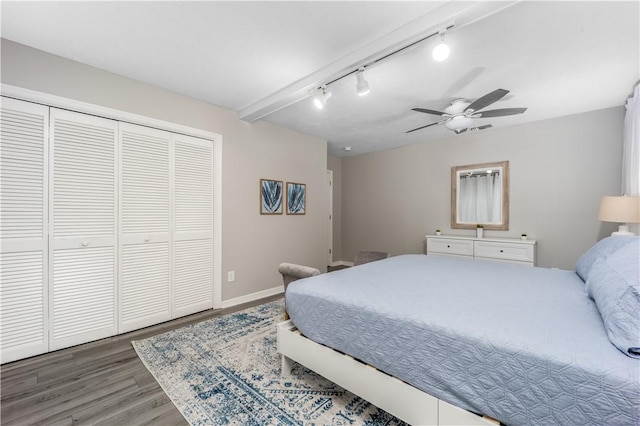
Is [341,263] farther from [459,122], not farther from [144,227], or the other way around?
[144,227]

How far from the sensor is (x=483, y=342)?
1116mm

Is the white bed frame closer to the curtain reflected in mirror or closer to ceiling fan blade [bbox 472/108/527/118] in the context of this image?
ceiling fan blade [bbox 472/108/527/118]

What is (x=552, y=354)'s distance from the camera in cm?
99

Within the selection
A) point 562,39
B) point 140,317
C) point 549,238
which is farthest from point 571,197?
point 140,317

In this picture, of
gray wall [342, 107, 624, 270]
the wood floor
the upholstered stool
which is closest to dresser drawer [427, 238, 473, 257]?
gray wall [342, 107, 624, 270]

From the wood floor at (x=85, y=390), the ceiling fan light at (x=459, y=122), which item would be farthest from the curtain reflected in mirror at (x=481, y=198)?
the wood floor at (x=85, y=390)

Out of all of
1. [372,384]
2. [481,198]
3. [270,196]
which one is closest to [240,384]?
[372,384]

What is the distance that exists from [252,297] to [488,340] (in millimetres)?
3152

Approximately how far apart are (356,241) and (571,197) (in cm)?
359

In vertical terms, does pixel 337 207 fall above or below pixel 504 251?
above

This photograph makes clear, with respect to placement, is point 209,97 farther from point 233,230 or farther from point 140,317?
point 140,317

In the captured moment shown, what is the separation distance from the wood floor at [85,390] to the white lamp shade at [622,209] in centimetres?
402

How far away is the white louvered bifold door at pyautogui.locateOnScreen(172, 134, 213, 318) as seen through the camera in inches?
121

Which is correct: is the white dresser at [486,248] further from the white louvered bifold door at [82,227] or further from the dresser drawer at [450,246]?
the white louvered bifold door at [82,227]
